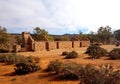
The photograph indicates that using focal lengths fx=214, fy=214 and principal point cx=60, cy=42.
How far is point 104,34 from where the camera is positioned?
8831cm

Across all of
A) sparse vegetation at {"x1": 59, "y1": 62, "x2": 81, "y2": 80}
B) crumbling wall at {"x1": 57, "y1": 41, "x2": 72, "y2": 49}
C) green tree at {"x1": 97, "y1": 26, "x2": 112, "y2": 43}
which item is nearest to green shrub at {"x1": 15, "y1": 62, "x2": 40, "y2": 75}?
sparse vegetation at {"x1": 59, "y1": 62, "x2": 81, "y2": 80}

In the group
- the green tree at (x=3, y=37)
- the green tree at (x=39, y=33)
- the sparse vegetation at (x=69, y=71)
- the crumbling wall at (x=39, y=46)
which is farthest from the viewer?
the green tree at (x=39, y=33)

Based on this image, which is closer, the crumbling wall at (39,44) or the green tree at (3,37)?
the crumbling wall at (39,44)

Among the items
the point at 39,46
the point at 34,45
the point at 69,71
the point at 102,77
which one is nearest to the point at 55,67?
the point at 69,71

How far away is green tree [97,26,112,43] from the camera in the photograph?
87.9m

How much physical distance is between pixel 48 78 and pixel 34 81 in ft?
4.11

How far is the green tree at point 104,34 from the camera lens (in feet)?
289

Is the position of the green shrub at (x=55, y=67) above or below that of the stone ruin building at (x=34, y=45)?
below

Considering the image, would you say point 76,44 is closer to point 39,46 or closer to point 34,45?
point 39,46

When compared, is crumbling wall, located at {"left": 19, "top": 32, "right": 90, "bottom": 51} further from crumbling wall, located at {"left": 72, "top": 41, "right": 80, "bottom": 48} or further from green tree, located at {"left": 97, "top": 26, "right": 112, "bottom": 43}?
green tree, located at {"left": 97, "top": 26, "right": 112, "bottom": 43}

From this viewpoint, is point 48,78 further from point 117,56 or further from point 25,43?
point 25,43

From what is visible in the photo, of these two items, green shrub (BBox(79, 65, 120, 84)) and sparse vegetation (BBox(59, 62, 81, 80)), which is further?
sparse vegetation (BBox(59, 62, 81, 80))

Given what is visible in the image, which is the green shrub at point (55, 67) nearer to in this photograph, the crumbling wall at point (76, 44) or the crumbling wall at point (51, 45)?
the crumbling wall at point (51, 45)

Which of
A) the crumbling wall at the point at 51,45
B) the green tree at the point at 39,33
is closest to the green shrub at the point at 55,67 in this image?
the crumbling wall at the point at 51,45
